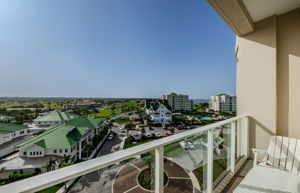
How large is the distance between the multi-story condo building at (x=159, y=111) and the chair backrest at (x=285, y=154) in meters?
9.14

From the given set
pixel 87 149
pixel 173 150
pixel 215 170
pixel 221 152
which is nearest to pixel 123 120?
pixel 87 149

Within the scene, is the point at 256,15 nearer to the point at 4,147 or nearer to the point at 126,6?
the point at 126,6

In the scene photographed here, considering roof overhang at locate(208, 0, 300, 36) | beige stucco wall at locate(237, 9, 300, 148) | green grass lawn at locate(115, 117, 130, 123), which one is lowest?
green grass lawn at locate(115, 117, 130, 123)

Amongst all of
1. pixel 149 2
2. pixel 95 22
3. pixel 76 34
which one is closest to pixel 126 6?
pixel 149 2

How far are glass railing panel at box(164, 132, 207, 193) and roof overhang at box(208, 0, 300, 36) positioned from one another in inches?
67.8

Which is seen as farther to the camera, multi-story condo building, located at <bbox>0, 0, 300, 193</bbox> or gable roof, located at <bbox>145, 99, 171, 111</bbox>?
gable roof, located at <bbox>145, 99, 171, 111</bbox>

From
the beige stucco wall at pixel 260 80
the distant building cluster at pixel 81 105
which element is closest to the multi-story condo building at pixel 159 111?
the distant building cluster at pixel 81 105

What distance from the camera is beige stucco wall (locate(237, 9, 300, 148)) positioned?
2283mm

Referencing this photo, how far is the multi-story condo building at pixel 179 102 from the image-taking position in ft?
33.3

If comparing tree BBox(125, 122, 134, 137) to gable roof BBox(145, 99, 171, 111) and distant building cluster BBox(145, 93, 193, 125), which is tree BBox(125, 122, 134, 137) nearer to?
distant building cluster BBox(145, 93, 193, 125)

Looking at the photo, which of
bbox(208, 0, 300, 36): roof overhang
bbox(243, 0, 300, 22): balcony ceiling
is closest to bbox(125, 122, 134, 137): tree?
bbox(208, 0, 300, 36): roof overhang

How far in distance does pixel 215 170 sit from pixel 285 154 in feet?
3.53

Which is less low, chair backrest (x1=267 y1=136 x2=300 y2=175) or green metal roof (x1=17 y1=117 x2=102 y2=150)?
chair backrest (x1=267 y1=136 x2=300 y2=175)

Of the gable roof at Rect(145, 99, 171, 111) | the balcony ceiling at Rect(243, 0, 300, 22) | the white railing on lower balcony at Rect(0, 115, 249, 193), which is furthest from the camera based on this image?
the gable roof at Rect(145, 99, 171, 111)
